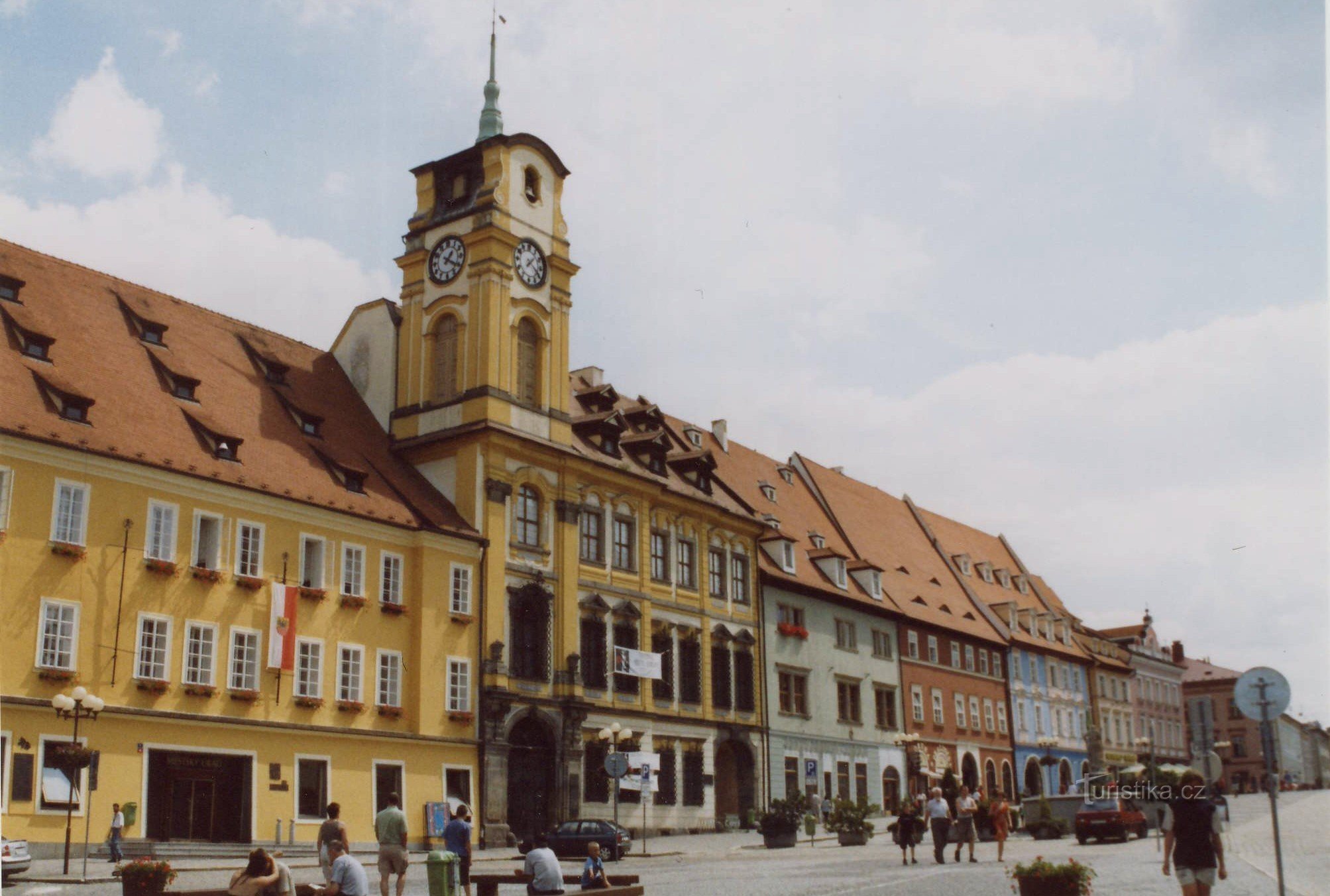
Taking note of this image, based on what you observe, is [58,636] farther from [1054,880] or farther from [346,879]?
[1054,880]

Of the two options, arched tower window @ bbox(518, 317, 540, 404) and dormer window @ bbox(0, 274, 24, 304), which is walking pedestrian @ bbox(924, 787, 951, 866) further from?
dormer window @ bbox(0, 274, 24, 304)

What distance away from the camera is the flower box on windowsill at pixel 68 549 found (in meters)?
33.8

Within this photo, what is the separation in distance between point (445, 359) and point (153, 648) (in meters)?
16.7

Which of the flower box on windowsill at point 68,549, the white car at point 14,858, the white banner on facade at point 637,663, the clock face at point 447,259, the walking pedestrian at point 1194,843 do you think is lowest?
the white car at point 14,858

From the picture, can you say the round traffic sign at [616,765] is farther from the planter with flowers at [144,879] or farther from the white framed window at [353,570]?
the planter with flowers at [144,879]

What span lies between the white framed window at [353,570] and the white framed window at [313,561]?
0.76 m

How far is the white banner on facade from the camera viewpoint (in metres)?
49.8

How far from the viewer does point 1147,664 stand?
327ft

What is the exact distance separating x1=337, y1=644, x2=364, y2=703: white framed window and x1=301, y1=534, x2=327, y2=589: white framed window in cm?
199

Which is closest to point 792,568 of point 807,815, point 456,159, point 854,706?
point 854,706

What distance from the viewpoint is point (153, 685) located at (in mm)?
35188

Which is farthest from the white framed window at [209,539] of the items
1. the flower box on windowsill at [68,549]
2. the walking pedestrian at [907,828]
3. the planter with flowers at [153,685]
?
the walking pedestrian at [907,828]

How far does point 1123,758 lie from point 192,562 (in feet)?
229

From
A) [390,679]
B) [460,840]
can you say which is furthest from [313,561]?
[460,840]
